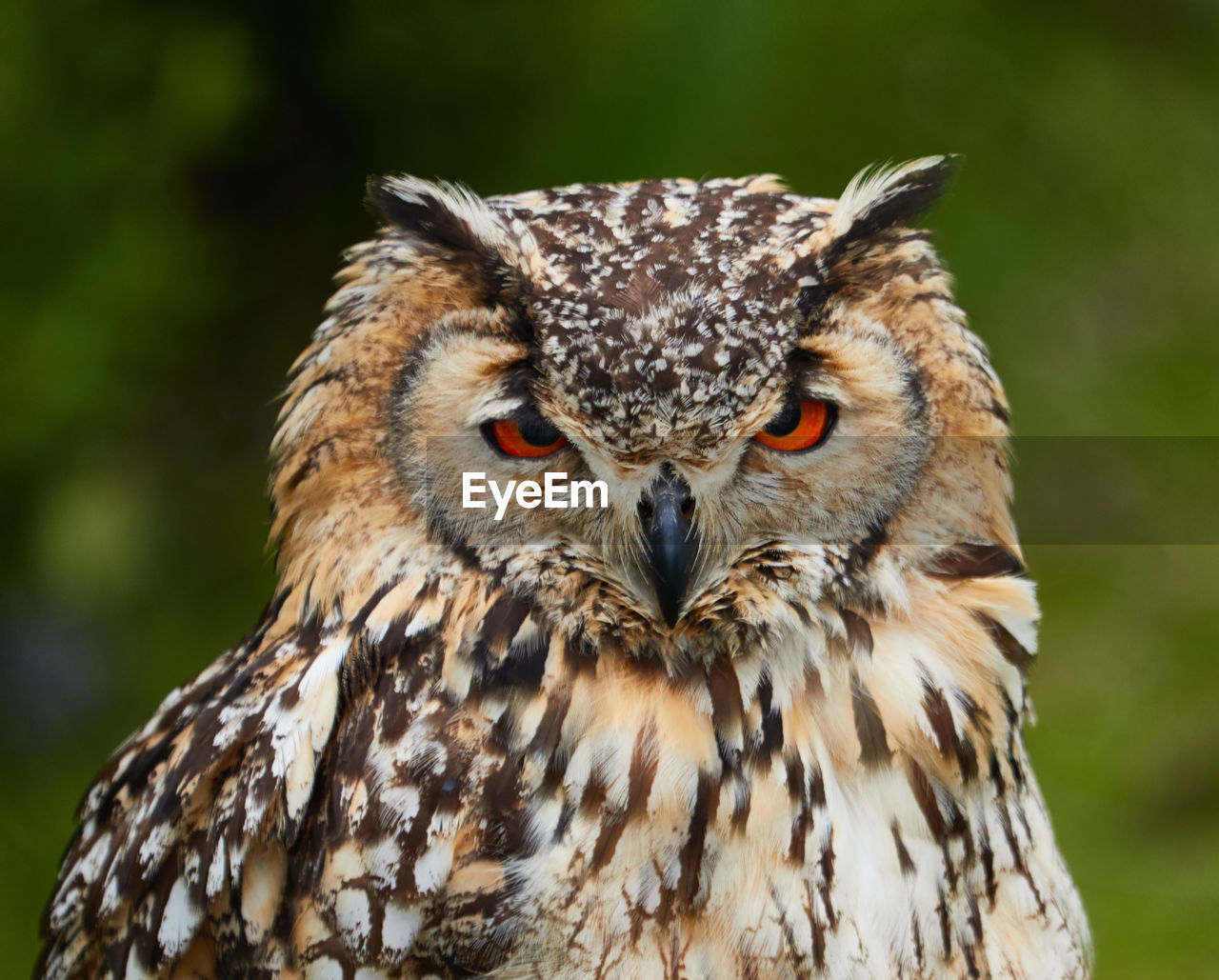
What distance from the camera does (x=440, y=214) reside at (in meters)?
1.09

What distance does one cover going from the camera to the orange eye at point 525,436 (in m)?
1.02

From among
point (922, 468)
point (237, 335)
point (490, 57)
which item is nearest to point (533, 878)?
point (922, 468)

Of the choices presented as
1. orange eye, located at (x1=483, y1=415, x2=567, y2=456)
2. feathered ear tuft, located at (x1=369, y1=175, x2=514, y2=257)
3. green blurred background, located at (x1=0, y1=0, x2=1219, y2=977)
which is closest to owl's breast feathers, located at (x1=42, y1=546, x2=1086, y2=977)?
orange eye, located at (x1=483, y1=415, x2=567, y2=456)

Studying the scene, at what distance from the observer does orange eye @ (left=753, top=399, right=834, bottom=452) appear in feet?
3.38

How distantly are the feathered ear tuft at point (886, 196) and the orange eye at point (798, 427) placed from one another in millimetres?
135

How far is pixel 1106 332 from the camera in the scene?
3547 millimetres

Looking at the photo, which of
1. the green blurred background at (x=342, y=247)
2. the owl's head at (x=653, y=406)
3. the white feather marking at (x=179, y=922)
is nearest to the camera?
the owl's head at (x=653, y=406)

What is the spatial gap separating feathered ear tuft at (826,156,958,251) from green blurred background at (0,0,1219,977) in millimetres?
1297

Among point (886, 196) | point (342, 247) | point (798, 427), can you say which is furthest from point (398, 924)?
point (342, 247)

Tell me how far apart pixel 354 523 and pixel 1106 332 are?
2.95 meters

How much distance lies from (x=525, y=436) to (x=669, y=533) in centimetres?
14

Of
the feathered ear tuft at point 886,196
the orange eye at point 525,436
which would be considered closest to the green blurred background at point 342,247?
the feathered ear tuft at point 886,196

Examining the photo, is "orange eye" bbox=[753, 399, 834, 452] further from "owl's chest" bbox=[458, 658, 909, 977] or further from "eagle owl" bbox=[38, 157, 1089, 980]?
"owl's chest" bbox=[458, 658, 909, 977]

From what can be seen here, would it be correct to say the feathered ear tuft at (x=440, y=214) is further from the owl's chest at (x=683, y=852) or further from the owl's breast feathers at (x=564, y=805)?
the owl's chest at (x=683, y=852)
